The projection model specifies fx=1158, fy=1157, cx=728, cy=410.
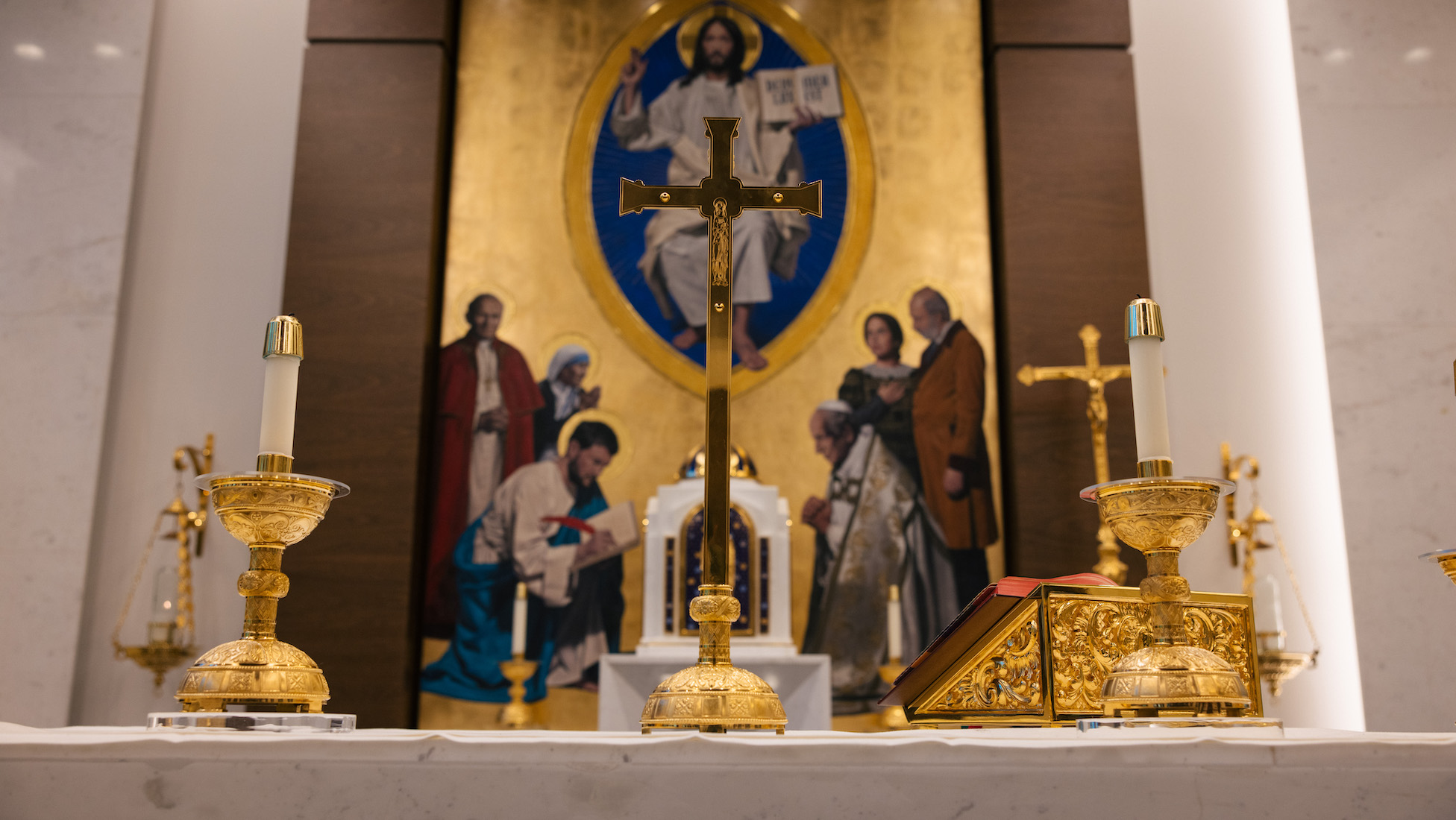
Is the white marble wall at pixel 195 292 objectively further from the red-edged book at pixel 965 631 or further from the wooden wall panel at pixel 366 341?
the red-edged book at pixel 965 631

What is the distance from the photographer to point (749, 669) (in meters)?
4.08

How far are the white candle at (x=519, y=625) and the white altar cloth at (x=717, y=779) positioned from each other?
316cm

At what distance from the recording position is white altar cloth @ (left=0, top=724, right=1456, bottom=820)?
1.20 m

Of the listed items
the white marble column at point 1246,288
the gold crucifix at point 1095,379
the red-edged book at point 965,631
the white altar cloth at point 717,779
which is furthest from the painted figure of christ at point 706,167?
the white altar cloth at point 717,779

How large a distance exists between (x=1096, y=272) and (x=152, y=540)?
4.02 metres

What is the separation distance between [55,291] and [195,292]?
53cm

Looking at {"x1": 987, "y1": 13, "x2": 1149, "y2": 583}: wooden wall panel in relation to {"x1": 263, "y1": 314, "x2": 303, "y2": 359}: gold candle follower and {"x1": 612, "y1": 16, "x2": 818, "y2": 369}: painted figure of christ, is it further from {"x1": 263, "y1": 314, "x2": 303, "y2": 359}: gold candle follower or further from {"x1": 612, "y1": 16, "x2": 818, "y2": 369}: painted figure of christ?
{"x1": 263, "y1": 314, "x2": 303, "y2": 359}: gold candle follower

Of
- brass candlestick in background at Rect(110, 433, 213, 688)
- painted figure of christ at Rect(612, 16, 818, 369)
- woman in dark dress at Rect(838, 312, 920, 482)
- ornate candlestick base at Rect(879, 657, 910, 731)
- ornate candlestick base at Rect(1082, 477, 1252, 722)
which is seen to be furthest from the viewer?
painted figure of christ at Rect(612, 16, 818, 369)

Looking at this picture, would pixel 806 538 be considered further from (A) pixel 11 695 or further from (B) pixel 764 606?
(A) pixel 11 695

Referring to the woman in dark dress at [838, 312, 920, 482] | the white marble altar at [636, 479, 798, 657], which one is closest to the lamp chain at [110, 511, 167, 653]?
the white marble altar at [636, 479, 798, 657]

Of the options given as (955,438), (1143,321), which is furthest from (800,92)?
(1143,321)

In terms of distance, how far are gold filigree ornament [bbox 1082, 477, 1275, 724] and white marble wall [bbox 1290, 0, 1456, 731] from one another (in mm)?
3170

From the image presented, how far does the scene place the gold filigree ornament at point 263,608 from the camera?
161 centimetres

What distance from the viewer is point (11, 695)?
14.5ft
